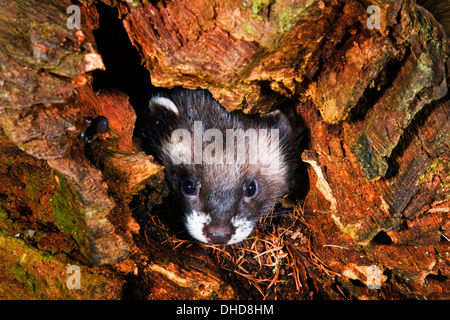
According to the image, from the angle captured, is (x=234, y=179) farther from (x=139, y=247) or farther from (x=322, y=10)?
(x=322, y=10)

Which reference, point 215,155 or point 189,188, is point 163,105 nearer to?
point 215,155

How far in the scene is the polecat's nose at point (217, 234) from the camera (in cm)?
306

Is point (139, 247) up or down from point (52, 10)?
down

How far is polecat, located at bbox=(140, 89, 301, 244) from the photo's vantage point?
126 inches

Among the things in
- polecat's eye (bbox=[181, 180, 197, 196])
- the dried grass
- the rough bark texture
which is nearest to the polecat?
polecat's eye (bbox=[181, 180, 197, 196])

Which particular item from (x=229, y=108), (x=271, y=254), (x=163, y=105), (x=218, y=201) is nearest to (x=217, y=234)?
(x=218, y=201)

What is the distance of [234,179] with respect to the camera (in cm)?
330

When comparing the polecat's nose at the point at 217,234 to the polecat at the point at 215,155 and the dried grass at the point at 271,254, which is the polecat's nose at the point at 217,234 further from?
the dried grass at the point at 271,254

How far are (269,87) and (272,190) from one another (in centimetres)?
127

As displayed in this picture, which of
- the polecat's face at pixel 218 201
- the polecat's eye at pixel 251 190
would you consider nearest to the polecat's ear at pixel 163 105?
the polecat's face at pixel 218 201

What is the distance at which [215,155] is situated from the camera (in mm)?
3266

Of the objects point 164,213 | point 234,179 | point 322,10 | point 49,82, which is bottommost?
point 164,213


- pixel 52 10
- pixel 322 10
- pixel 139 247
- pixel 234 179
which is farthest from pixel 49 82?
pixel 234 179

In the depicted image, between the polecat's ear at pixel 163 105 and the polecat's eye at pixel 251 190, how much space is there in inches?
35.4
